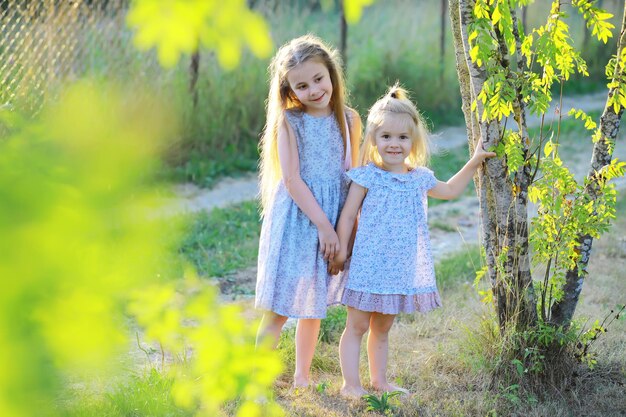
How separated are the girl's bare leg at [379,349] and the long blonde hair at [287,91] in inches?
25.2

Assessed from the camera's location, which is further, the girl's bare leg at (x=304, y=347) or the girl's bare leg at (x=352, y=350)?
the girl's bare leg at (x=304, y=347)

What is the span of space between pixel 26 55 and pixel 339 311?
3519 mm

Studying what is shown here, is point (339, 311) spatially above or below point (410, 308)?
below

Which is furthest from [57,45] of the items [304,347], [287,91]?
[304,347]

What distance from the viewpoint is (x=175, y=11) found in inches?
36.8

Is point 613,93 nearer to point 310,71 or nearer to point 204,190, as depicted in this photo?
point 310,71

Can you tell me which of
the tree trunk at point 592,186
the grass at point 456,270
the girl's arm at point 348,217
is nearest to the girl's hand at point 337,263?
the girl's arm at point 348,217

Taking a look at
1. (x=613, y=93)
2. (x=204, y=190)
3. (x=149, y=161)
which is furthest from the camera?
(x=204, y=190)

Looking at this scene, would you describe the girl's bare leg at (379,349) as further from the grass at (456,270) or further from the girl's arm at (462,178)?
the grass at (456,270)

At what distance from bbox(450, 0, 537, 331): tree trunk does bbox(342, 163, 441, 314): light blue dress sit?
246 mm

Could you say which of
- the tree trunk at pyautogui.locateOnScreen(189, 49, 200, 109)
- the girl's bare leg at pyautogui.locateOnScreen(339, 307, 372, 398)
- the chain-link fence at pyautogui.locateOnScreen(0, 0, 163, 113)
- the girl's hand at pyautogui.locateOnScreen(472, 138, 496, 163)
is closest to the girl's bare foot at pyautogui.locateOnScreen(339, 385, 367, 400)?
the girl's bare leg at pyautogui.locateOnScreen(339, 307, 372, 398)

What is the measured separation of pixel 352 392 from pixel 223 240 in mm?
2713

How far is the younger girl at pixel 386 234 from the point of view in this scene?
120 inches

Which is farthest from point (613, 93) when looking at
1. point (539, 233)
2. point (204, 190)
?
point (204, 190)
